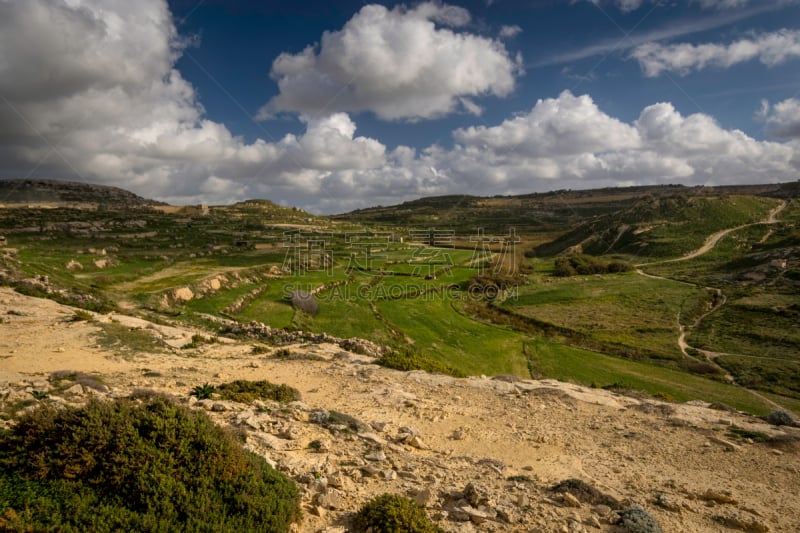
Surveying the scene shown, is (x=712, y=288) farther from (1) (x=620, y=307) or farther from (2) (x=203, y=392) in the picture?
(2) (x=203, y=392)

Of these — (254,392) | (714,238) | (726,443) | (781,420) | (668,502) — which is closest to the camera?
(668,502)

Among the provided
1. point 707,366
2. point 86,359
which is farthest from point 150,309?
point 707,366

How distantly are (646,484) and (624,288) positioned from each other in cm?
6070

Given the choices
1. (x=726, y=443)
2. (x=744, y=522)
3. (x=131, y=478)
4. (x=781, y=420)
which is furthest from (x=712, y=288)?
(x=131, y=478)

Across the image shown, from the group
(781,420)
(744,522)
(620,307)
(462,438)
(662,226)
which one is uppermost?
(662,226)

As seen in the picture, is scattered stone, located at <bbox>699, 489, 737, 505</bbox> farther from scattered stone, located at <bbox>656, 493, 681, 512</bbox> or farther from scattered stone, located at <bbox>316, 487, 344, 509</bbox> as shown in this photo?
scattered stone, located at <bbox>316, 487, 344, 509</bbox>

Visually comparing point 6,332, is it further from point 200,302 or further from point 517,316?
point 517,316

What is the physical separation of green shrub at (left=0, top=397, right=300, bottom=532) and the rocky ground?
4.53 feet

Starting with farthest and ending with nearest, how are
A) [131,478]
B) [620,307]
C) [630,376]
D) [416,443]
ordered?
1. [620,307]
2. [630,376]
3. [416,443]
4. [131,478]

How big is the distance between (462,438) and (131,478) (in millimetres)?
8568

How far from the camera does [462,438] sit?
38.5 feet

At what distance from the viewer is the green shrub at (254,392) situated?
40.5ft

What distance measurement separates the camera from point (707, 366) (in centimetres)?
3191

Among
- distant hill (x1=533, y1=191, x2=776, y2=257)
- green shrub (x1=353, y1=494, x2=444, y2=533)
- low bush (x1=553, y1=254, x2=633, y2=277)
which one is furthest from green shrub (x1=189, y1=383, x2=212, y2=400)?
distant hill (x1=533, y1=191, x2=776, y2=257)
